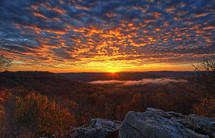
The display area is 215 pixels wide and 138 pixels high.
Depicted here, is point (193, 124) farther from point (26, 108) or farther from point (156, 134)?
point (26, 108)

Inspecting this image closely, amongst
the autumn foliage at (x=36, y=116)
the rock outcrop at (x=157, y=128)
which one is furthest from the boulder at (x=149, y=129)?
the autumn foliage at (x=36, y=116)

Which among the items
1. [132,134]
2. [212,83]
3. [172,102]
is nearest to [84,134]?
[132,134]

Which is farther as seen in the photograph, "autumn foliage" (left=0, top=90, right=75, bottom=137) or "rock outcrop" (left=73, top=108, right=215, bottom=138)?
"autumn foliage" (left=0, top=90, right=75, bottom=137)

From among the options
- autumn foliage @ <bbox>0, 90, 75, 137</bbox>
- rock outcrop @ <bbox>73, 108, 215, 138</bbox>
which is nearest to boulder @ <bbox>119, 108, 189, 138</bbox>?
rock outcrop @ <bbox>73, 108, 215, 138</bbox>

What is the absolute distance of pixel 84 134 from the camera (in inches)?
266

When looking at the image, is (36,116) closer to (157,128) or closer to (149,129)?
(149,129)

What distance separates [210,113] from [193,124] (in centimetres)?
926

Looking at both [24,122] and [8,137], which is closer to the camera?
[8,137]

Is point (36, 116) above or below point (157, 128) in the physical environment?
below

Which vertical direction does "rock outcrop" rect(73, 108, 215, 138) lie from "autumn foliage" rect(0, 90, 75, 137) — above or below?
above

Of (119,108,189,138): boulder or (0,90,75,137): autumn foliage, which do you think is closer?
(119,108,189,138): boulder

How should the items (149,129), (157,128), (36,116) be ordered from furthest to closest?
1. (36,116)
2. (149,129)
3. (157,128)

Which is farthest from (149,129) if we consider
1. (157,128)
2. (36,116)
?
(36,116)

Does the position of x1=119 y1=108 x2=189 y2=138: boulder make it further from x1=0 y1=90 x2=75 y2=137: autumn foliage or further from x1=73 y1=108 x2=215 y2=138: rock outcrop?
x1=0 y1=90 x2=75 y2=137: autumn foliage
